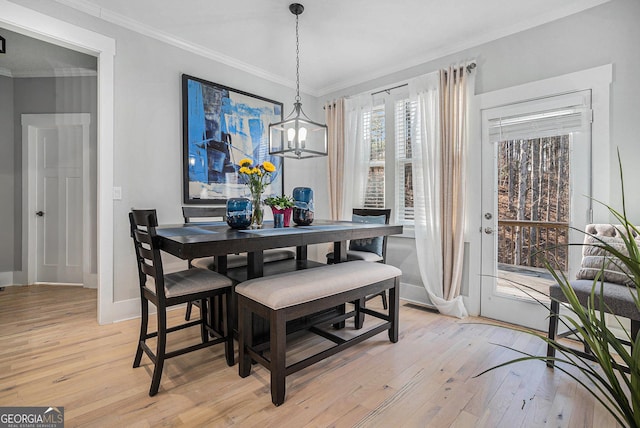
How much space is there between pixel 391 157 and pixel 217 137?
1.98 meters

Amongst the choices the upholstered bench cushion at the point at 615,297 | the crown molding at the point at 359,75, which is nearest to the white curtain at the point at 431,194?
the crown molding at the point at 359,75

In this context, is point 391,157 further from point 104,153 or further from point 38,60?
point 38,60

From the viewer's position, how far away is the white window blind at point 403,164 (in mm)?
3693

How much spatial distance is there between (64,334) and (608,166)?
4.42 m

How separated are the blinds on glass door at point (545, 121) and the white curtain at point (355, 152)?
1.44 metres

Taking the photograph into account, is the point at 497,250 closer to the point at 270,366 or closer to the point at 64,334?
the point at 270,366

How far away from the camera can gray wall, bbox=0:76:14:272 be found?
13.1 feet

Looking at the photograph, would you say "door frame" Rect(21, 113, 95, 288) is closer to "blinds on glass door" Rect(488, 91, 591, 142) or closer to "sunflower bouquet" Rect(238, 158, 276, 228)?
"sunflower bouquet" Rect(238, 158, 276, 228)

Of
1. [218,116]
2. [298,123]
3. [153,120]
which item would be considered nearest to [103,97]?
[153,120]

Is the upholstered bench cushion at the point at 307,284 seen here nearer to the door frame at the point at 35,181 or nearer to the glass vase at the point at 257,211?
the glass vase at the point at 257,211

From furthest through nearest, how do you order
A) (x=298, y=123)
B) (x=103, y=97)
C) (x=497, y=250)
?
(x=497, y=250), (x=103, y=97), (x=298, y=123)

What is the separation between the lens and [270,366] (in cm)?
179

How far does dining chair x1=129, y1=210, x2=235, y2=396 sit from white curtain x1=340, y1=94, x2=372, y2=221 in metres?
2.24

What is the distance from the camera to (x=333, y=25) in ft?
9.64
